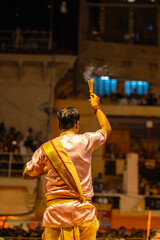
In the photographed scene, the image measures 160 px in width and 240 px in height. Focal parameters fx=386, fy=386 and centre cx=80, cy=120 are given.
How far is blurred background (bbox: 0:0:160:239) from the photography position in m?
10.4

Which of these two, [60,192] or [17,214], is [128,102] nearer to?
Answer: [17,214]

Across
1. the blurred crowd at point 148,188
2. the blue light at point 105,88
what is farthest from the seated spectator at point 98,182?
the blue light at point 105,88

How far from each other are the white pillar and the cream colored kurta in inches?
331

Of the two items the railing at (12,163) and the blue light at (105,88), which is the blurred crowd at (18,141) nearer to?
the railing at (12,163)

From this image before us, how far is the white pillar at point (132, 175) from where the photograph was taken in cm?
1092

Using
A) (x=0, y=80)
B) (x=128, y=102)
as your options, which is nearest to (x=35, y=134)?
(x=0, y=80)

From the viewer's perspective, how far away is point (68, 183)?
→ 2.61 m

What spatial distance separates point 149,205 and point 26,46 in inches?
249

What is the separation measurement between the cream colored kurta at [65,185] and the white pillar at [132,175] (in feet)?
27.6

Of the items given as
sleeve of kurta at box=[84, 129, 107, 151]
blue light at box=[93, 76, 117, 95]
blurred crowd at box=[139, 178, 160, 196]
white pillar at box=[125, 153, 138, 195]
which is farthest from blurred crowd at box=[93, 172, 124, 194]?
sleeve of kurta at box=[84, 129, 107, 151]

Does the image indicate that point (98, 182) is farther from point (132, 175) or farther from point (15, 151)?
point (15, 151)

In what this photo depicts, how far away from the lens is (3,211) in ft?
33.4

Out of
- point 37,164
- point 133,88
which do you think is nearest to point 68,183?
point 37,164

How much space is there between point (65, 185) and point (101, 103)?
8512 millimetres
